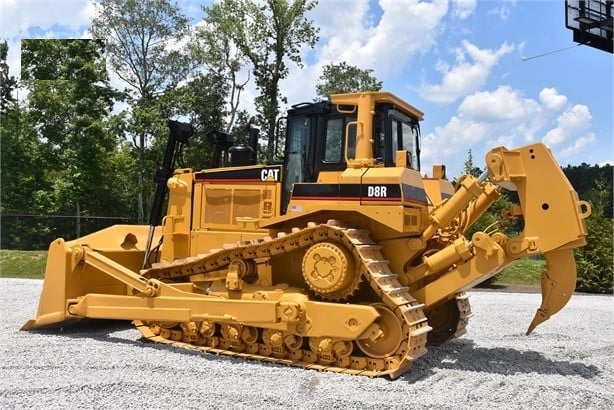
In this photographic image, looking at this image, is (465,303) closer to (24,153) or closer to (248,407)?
(248,407)

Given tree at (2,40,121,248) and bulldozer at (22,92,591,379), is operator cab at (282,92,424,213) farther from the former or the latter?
tree at (2,40,121,248)

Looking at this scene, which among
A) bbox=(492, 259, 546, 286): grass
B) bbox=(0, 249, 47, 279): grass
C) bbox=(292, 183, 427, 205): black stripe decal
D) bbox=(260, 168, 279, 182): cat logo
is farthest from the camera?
bbox=(0, 249, 47, 279): grass

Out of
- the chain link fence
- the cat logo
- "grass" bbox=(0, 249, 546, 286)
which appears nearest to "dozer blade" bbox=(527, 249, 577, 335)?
the cat logo

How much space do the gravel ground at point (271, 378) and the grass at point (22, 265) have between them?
11149 mm

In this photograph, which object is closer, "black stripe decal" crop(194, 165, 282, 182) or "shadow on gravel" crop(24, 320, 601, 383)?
"shadow on gravel" crop(24, 320, 601, 383)

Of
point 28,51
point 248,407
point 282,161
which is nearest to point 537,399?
point 248,407

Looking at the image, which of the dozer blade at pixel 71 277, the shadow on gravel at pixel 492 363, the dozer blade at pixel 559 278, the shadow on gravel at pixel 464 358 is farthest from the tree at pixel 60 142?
the dozer blade at pixel 559 278

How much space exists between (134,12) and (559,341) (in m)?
28.3

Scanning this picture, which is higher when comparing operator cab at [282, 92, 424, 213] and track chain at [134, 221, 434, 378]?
operator cab at [282, 92, 424, 213]

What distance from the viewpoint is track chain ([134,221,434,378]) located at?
6238 mm

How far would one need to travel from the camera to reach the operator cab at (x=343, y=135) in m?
7.21

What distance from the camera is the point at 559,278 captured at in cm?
660

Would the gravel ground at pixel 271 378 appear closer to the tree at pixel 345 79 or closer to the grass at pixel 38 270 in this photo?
the grass at pixel 38 270

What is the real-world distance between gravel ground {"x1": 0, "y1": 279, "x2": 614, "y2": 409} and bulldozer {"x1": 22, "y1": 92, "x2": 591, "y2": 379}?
0.38 m
